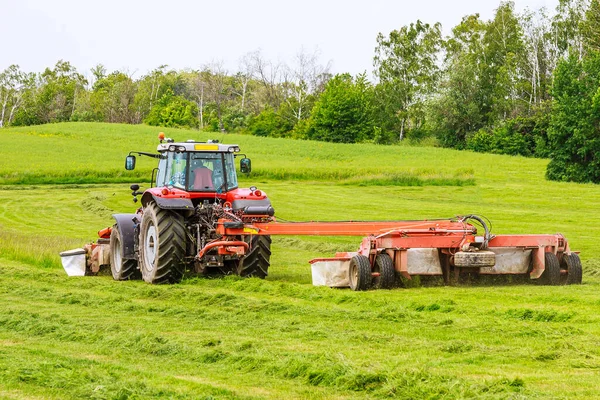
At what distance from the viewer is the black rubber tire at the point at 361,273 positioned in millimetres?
12578

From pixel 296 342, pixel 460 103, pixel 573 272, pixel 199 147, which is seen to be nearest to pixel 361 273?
pixel 573 272

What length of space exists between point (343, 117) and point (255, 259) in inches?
2774

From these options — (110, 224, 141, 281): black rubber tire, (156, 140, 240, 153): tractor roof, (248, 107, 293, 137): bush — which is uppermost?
(248, 107, 293, 137): bush

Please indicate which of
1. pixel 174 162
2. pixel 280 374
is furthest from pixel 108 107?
pixel 280 374

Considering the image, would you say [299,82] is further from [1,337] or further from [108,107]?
[1,337]

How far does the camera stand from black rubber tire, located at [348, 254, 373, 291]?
1258 cm

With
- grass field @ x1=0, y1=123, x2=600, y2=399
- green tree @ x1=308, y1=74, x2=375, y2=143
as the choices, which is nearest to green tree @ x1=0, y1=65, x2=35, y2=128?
green tree @ x1=308, y1=74, x2=375, y2=143

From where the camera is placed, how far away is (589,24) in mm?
67062

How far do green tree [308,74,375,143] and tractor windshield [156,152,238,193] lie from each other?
68.2 m

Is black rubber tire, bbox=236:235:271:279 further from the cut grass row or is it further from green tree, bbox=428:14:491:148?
green tree, bbox=428:14:491:148

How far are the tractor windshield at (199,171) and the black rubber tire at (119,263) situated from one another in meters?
1.29

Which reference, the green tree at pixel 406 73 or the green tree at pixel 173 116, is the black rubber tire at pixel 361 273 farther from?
the green tree at pixel 173 116

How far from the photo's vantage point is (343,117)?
84.3 metres

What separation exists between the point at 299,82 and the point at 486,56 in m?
34.3
